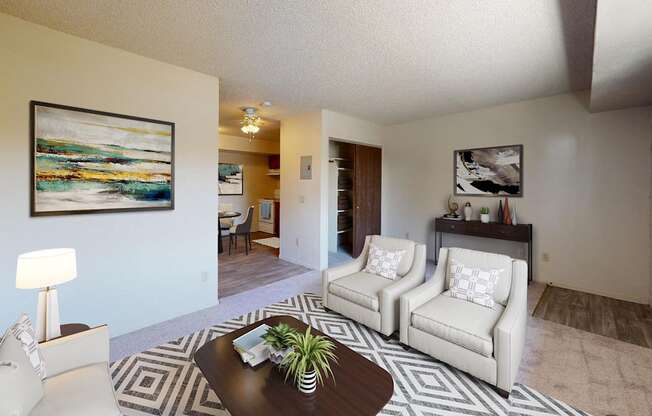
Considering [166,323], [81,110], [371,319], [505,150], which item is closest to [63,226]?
[81,110]

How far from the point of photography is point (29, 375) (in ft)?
4.24

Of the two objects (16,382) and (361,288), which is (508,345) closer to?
(361,288)

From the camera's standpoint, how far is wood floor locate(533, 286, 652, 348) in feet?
A: 9.00

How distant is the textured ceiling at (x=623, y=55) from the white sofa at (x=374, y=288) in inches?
82.8

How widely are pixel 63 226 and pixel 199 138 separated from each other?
1.45 metres

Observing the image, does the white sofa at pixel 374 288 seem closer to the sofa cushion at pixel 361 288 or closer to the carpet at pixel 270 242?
the sofa cushion at pixel 361 288

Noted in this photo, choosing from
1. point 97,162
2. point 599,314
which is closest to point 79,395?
point 97,162

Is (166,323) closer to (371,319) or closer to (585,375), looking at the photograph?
(371,319)

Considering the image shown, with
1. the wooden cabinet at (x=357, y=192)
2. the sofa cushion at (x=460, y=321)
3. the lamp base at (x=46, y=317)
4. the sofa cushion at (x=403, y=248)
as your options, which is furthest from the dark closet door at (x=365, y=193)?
the lamp base at (x=46, y=317)

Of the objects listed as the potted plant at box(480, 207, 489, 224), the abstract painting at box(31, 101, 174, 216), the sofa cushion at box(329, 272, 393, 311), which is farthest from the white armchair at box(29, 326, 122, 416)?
the potted plant at box(480, 207, 489, 224)

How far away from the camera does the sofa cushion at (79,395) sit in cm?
130

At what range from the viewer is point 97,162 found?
8.39ft

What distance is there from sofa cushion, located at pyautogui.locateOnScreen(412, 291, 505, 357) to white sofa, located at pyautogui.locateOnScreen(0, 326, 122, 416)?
1.99 metres

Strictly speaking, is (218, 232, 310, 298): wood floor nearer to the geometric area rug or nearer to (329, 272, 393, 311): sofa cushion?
the geometric area rug
